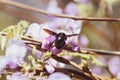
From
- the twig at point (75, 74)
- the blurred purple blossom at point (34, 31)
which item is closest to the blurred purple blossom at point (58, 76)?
the twig at point (75, 74)

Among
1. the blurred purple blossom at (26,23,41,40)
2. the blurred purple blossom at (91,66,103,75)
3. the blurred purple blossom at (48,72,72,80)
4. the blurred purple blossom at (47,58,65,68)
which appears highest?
the blurred purple blossom at (26,23,41,40)

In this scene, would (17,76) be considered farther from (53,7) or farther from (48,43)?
(53,7)

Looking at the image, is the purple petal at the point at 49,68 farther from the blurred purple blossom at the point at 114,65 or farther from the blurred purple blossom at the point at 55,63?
the blurred purple blossom at the point at 114,65

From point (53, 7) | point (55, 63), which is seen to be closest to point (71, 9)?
point (53, 7)

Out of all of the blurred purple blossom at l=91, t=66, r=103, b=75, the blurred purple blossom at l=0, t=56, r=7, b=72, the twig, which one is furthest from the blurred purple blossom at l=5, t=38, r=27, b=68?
the blurred purple blossom at l=91, t=66, r=103, b=75

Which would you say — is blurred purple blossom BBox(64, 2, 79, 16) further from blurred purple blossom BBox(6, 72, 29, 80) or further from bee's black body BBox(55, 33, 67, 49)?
blurred purple blossom BBox(6, 72, 29, 80)
